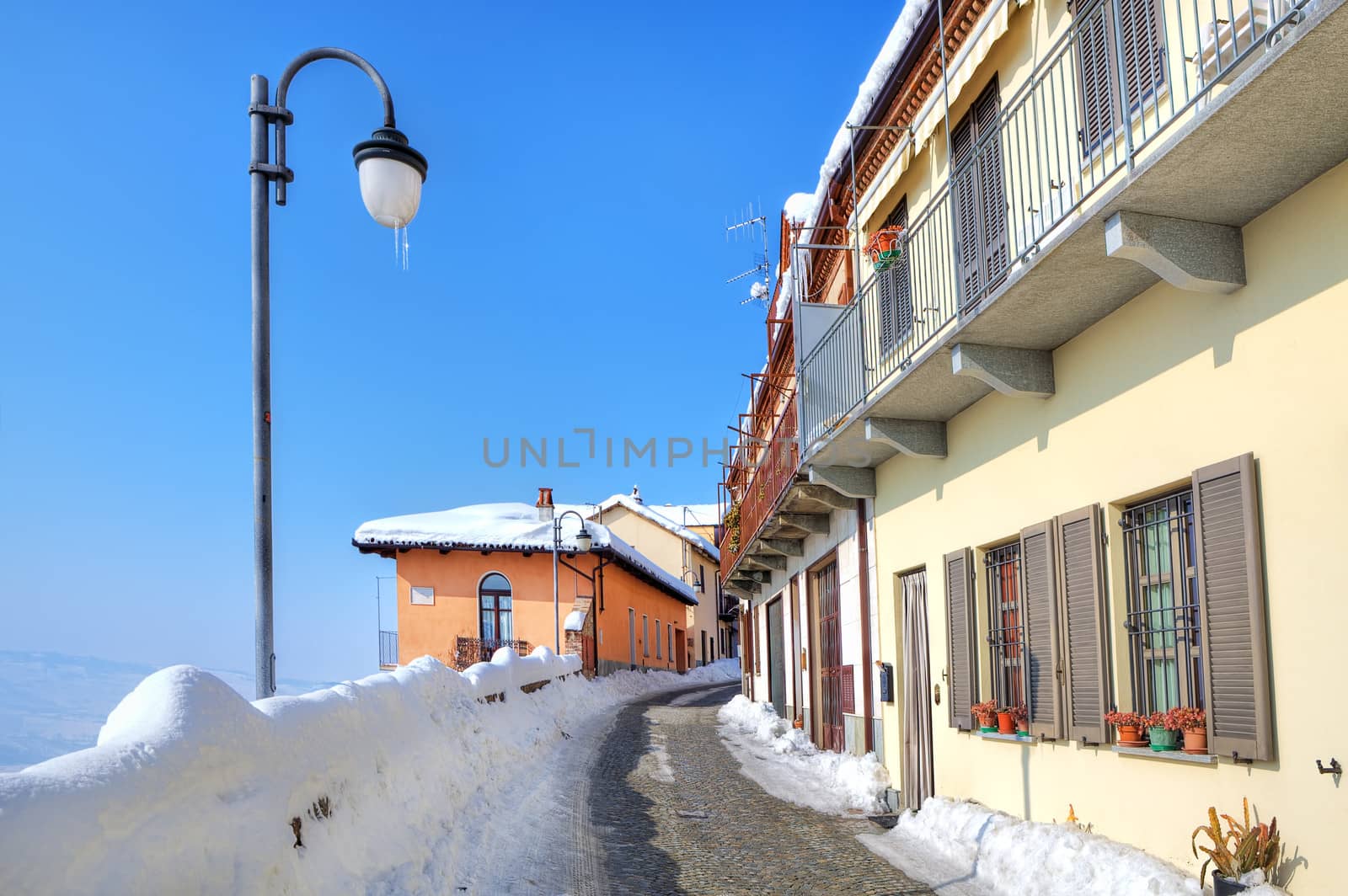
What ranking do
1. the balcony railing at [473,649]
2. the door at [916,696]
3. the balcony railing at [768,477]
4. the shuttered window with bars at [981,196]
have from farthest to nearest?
1. the balcony railing at [473,649]
2. the balcony railing at [768,477]
3. the door at [916,696]
4. the shuttered window with bars at [981,196]

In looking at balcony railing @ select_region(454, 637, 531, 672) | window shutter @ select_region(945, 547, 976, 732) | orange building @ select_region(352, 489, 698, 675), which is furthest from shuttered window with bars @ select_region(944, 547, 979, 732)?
balcony railing @ select_region(454, 637, 531, 672)

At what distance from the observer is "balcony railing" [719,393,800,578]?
48.8ft

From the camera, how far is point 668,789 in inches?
460

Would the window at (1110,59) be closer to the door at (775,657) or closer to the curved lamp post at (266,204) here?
the curved lamp post at (266,204)

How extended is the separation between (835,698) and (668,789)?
4.17 meters

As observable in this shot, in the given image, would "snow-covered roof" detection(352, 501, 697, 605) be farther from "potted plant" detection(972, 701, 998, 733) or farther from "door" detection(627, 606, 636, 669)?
"potted plant" detection(972, 701, 998, 733)

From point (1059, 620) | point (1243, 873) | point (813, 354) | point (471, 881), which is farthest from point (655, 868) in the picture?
point (813, 354)

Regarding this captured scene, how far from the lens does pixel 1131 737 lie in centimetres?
654

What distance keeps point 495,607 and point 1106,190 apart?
29.0 metres

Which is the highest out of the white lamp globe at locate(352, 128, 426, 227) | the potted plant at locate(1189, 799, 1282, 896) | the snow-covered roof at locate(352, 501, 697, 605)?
the white lamp globe at locate(352, 128, 426, 227)

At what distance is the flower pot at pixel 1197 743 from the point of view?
19.2ft

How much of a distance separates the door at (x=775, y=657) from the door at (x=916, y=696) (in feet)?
34.5

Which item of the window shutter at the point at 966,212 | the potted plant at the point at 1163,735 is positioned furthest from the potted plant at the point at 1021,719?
the window shutter at the point at 966,212

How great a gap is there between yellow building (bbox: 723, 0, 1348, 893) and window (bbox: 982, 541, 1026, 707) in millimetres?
37
